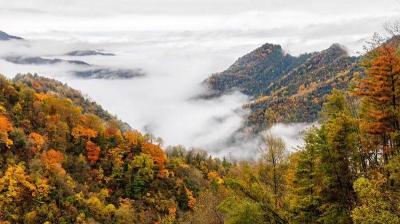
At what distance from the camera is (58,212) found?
130875mm

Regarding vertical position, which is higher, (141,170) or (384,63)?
(384,63)

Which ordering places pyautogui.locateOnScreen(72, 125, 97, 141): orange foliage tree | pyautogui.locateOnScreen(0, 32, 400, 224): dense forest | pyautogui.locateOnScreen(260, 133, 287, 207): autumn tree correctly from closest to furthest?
1. pyautogui.locateOnScreen(0, 32, 400, 224): dense forest
2. pyautogui.locateOnScreen(260, 133, 287, 207): autumn tree
3. pyautogui.locateOnScreen(72, 125, 97, 141): orange foliage tree

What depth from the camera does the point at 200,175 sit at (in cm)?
19988

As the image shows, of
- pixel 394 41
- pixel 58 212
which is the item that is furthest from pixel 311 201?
pixel 58 212

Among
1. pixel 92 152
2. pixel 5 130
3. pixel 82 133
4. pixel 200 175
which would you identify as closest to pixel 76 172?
pixel 92 152

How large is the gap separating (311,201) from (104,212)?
344 ft

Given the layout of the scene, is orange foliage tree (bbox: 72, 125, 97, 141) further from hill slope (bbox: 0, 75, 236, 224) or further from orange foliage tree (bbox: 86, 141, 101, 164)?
orange foliage tree (bbox: 86, 141, 101, 164)

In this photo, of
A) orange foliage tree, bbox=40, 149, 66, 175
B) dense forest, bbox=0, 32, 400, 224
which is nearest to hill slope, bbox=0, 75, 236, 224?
orange foliage tree, bbox=40, 149, 66, 175

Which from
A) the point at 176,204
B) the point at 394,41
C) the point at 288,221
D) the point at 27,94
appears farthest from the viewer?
the point at 27,94

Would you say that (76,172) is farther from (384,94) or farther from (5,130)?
(384,94)

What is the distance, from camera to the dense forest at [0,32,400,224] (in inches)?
1612

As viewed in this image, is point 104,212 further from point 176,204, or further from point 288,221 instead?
point 288,221

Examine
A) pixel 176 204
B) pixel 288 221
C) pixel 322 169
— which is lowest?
pixel 176 204

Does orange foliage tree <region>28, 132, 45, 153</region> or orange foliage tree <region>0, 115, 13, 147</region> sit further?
orange foliage tree <region>28, 132, 45, 153</region>
